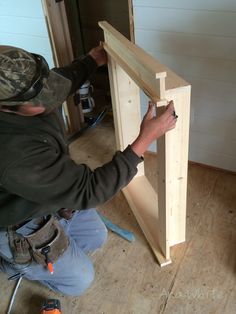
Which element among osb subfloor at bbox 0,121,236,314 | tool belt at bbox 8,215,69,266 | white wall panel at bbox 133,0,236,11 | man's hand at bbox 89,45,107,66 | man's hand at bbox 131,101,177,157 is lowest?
osb subfloor at bbox 0,121,236,314

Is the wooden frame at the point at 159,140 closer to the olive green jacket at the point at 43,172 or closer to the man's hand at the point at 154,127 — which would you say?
the man's hand at the point at 154,127

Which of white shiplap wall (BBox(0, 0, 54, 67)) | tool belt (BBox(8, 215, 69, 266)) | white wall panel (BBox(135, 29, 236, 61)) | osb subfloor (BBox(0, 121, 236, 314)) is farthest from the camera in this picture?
white shiplap wall (BBox(0, 0, 54, 67))

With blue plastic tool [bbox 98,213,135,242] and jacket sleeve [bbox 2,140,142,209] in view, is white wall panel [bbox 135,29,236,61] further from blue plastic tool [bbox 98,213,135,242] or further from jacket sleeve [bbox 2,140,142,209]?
blue plastic tool [bbox 98,213,135,242]

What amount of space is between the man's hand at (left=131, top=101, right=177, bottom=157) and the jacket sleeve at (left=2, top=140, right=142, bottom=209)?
0.04 meters

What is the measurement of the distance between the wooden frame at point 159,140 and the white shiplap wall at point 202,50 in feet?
0.88

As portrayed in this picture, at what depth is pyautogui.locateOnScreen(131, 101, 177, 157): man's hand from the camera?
109 centimetres

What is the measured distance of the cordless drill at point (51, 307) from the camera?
135 centimetres

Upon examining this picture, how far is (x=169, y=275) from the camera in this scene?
1.50 meters

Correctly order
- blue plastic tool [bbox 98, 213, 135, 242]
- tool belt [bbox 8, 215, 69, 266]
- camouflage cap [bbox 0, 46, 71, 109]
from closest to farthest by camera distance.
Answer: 1. camouflage cap [bbox 0, 46, 71, 109]
2. tool belt [bbox 8, 215, 69, 266]
3. blue plastic tool [bbox 98, 213, 135, 242]

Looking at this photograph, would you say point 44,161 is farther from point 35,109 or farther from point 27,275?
point 27,275

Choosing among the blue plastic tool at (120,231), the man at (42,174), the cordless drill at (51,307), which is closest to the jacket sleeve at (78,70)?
the man at (42,174)

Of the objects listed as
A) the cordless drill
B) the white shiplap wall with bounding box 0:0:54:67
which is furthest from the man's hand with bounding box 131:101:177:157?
the white shiplap wall with bounding box 0:0:54:67

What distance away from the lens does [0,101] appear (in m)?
0.94

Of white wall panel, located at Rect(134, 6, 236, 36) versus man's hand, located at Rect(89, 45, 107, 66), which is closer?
white wall panel, located at Rect(134, 6, 236, 36)
